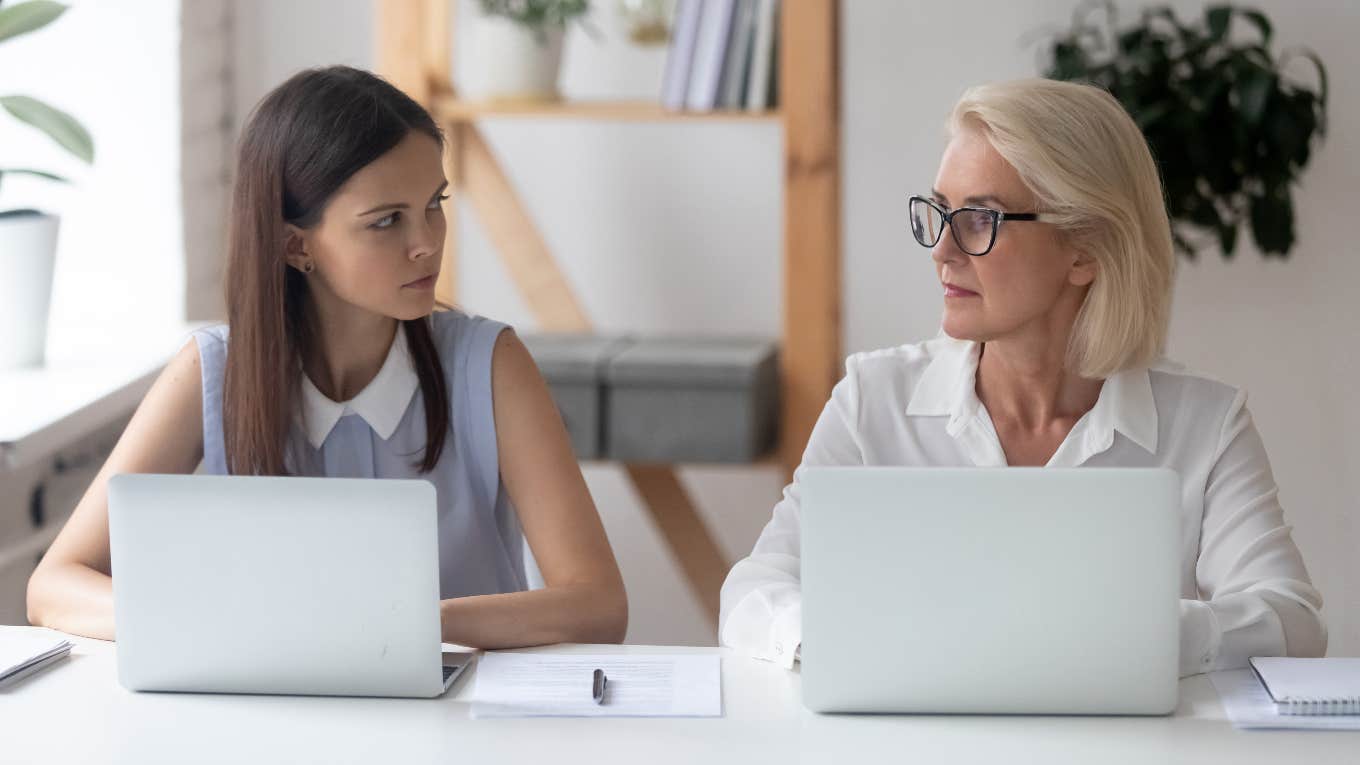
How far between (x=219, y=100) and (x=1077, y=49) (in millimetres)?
1873

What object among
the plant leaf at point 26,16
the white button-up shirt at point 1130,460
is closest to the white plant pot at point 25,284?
the plant leaf at point 26,16

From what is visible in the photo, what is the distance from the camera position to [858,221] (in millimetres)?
3670

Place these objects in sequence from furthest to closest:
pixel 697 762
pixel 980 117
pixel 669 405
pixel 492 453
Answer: pixel 669 405 < pixel 492 453 < pixel 980 117 < pixel 697 762

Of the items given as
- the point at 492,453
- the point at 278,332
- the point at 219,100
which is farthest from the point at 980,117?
the point at 219,100

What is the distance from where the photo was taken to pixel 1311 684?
146 centimetres

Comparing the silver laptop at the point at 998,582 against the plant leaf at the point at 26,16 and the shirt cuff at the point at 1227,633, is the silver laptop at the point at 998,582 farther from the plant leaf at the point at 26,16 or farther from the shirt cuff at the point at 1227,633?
the plant leaf at the point at 26,16

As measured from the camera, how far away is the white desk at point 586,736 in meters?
1.34

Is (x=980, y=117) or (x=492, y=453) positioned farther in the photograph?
(x=492, y=453)

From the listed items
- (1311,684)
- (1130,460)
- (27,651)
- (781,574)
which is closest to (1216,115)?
(1130,460)

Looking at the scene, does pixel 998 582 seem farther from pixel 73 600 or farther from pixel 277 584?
pixel 73 600

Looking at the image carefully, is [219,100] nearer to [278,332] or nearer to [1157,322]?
[278,332]

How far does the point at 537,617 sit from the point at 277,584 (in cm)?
31

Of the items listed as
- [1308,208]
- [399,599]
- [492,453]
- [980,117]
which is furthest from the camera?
[1308,208]

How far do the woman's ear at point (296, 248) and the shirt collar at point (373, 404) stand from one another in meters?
0.14
